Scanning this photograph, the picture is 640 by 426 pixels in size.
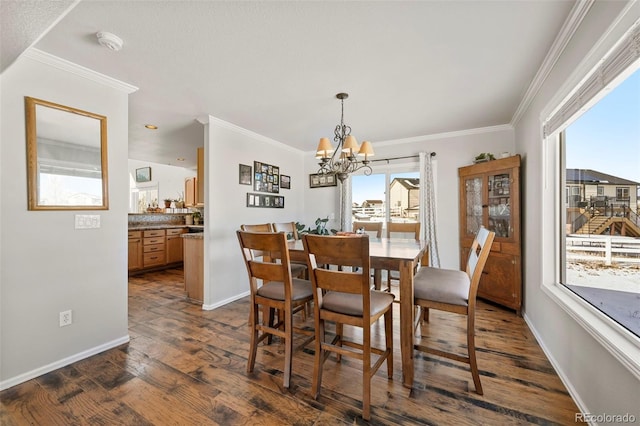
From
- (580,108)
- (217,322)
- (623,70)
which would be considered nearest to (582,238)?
(580,108)

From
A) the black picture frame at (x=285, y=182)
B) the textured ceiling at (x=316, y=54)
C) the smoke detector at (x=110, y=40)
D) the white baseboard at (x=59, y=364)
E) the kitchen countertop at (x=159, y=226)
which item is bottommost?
the white baseboard at (x=59, y=364)

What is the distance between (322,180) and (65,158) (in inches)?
140

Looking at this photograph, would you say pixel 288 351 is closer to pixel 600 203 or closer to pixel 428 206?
pixel 600 203

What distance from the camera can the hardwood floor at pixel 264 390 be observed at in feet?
4.89

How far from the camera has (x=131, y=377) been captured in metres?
1.86

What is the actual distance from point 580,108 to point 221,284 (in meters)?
3.71

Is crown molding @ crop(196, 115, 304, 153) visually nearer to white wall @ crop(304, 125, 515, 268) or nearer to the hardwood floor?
white wall @ crop(304, 125, 515, 268)

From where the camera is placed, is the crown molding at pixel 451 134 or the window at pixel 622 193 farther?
the crown molding at pixel 451 134

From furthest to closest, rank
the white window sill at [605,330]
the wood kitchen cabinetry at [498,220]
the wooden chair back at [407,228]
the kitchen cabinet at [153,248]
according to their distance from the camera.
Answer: the kitchen cabinet at [153,248]
the wooden chair back at [407,228]
the wood kitchen cabinetry at [498,220]
the white window sill at [605,330]

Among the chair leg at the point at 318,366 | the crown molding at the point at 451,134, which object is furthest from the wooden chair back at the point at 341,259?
the crown molding at the point at 451,134

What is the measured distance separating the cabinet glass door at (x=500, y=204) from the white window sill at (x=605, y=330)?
1.28 m

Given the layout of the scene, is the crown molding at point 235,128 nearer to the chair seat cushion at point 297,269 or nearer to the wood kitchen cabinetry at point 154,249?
the chair seat cushion at point 297,269

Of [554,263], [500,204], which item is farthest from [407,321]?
[500,204]

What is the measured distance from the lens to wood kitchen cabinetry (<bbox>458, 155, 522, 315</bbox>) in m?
2.88
